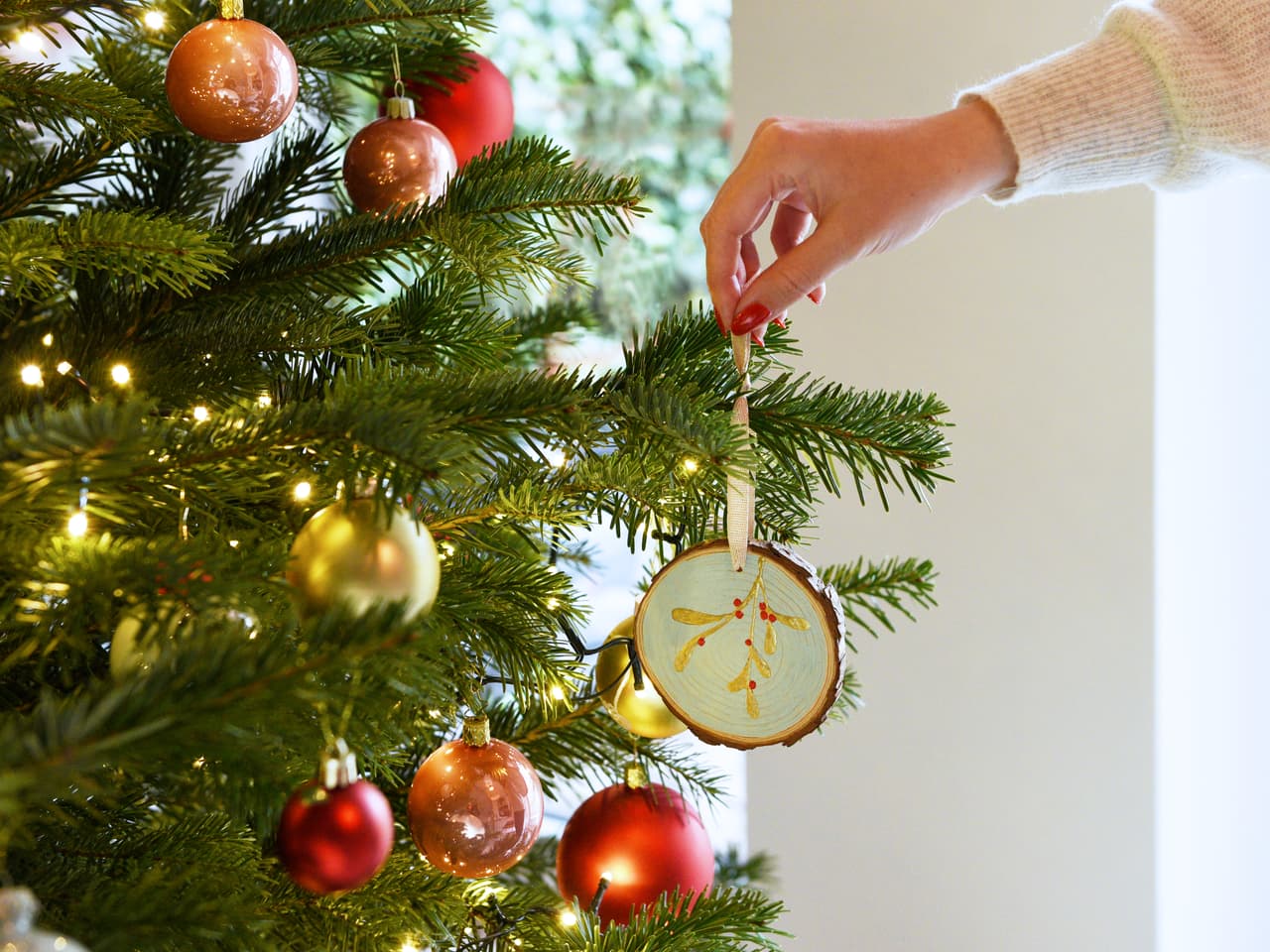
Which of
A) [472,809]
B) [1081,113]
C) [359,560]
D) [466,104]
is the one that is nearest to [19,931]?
[359,560]

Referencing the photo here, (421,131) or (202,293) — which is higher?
(421,131)

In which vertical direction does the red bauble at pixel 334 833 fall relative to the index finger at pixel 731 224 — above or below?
below

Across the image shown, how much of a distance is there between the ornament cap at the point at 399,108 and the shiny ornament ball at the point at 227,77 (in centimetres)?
13

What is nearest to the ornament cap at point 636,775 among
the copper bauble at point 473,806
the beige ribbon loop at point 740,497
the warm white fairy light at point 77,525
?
the copper bauble at point 473,806

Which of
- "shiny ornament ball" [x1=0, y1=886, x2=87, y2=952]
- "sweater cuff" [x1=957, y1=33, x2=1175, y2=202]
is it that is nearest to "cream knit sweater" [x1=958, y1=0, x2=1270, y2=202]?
"sweater cuff" [x1=957, y1=33, x2=1175, y2=202]

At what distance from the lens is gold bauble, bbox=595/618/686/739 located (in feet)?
1.98

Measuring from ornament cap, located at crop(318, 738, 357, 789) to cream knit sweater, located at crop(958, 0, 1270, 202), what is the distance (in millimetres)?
400

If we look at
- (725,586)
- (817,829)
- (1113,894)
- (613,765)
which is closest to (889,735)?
(817,829)

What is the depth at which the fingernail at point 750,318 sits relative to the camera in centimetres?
53

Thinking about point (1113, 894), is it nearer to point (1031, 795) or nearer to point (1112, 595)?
point (1031, 795)

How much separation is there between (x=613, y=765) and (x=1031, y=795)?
0.48m

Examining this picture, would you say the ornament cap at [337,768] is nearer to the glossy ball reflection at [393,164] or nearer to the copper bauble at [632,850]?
the copper bauble at [632,850]

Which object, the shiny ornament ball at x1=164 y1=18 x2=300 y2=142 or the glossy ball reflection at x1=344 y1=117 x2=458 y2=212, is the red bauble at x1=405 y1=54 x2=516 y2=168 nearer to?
the glossy ball reflection at x1=344 y1=117 x2=458 y2=212

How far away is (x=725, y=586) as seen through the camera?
54 cm
